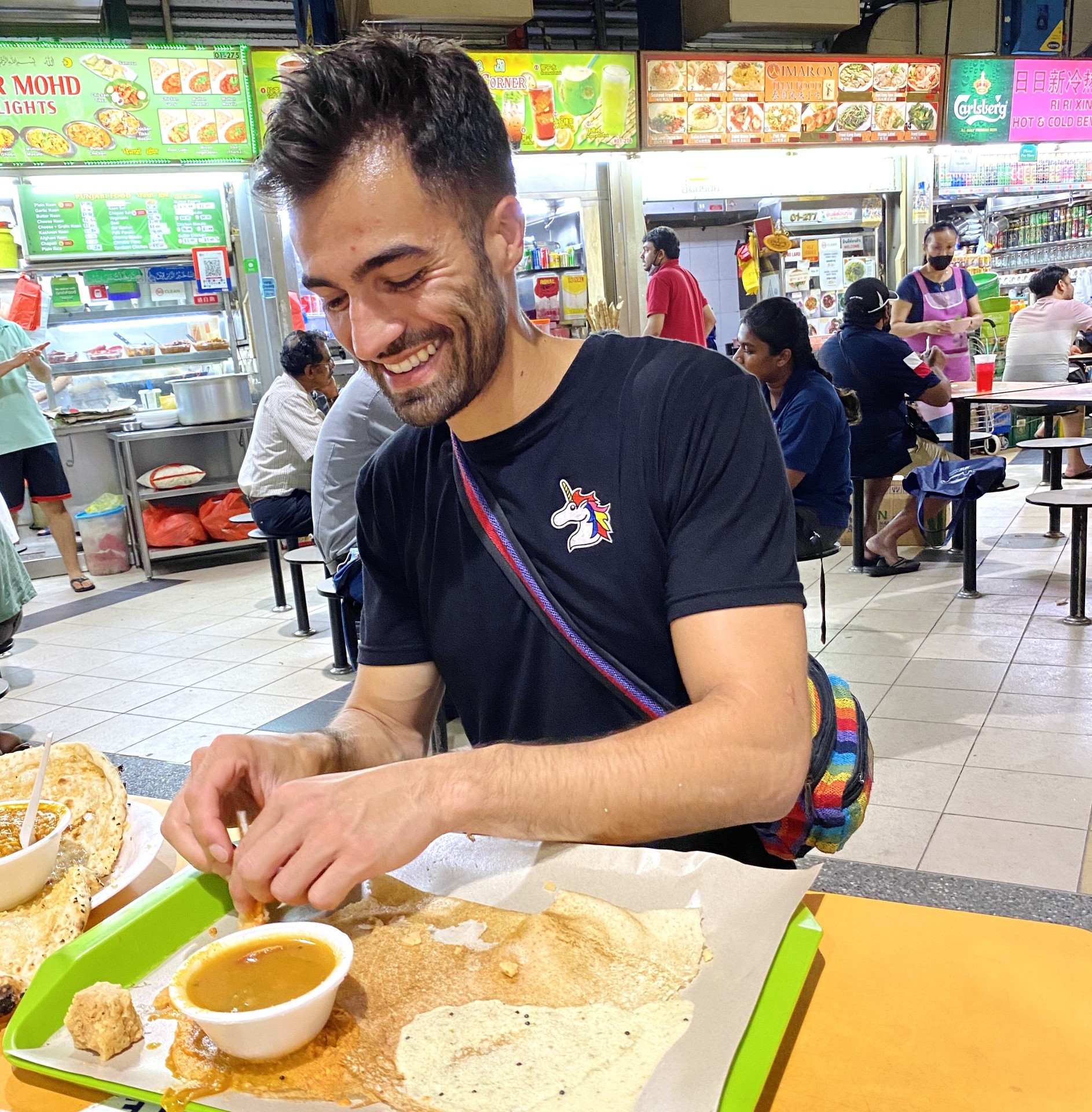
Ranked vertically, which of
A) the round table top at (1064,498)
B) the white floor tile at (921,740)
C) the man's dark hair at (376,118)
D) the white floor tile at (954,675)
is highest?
the man's dark hair at (376,118)

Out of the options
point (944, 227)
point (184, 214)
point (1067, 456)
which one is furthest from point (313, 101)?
point (1067, 456)

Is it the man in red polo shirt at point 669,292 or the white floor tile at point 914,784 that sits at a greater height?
the man in red polo shirt at point 669,292

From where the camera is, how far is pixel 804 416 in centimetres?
425

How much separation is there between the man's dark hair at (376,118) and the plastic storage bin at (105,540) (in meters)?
6.63

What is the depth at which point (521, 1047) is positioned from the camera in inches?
33.3

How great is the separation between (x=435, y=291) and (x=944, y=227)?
6.77 meters

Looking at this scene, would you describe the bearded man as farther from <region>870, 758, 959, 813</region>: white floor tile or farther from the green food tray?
<region>870, 758, 959, 813</region>: white floor tile

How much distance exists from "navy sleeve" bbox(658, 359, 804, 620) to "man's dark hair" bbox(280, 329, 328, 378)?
4202mm

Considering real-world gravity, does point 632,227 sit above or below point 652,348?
above

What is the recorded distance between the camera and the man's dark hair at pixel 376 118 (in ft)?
3.79

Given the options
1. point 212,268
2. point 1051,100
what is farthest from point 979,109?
point 212,268

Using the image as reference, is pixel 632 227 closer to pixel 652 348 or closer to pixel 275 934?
pixel 652 348

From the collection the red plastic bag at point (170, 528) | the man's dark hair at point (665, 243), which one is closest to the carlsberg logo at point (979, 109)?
the man's dark hair at point (665, 243)

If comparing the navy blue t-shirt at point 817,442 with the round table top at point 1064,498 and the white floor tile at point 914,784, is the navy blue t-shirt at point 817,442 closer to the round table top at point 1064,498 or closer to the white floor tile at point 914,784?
the round table top at point 1064,498
